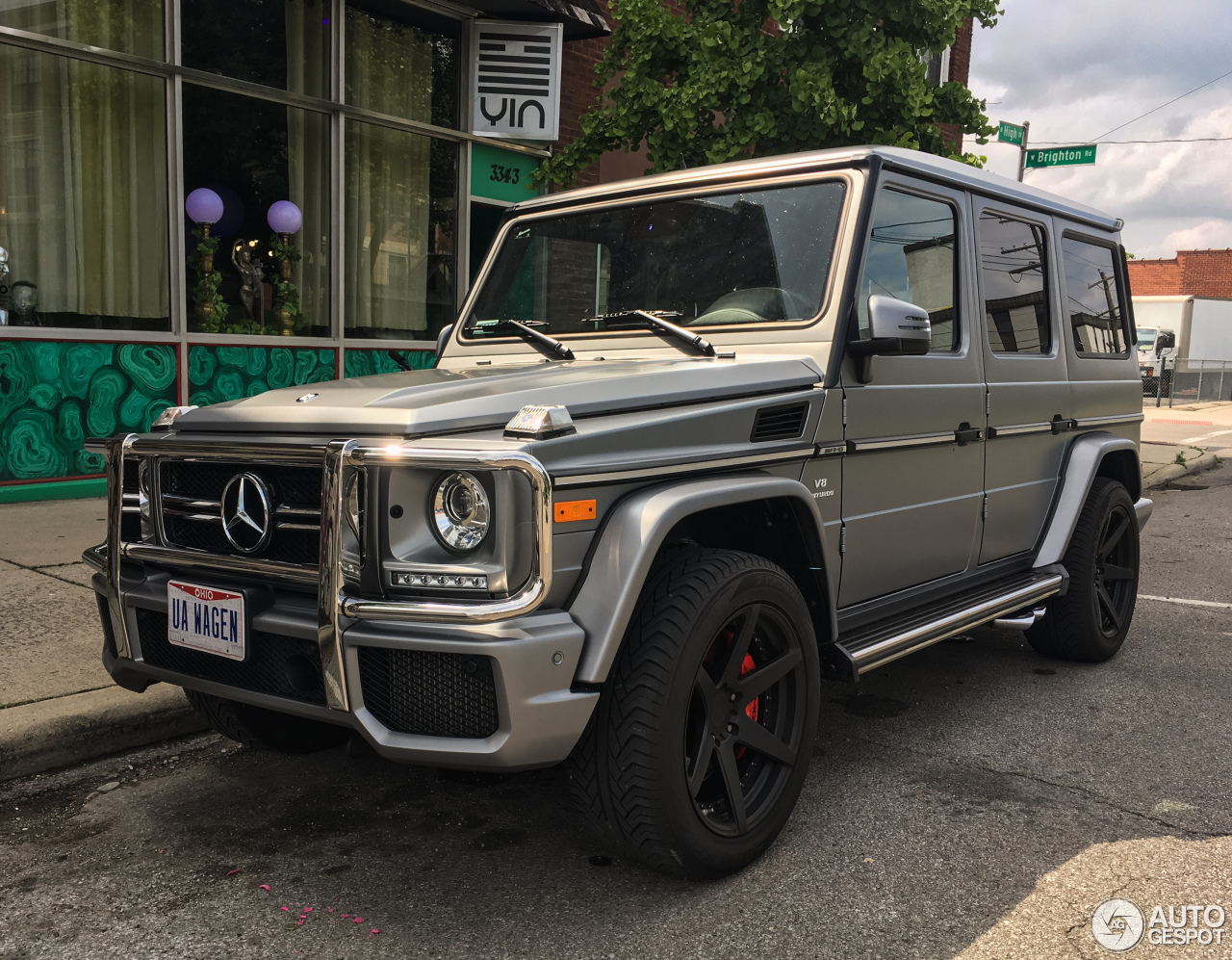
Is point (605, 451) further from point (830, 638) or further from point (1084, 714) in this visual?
point (1084, 714)

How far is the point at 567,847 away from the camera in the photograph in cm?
319

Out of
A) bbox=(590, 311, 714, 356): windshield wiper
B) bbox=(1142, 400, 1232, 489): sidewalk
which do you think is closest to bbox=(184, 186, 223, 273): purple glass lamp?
bbox=(590, 311, 714, 356): windshield wiper

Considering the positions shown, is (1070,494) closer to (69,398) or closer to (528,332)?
(528,332)

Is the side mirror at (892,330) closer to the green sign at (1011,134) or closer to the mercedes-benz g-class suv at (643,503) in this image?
the mercedes-benz g-class suv at (643,503)

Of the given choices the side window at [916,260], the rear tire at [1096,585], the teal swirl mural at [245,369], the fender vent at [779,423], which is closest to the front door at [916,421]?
the side window at [916,260]

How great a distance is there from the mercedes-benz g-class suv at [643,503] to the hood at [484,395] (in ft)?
0.04

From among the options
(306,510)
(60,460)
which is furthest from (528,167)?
(306,510)

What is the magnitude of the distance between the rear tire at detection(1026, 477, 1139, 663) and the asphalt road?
54cm

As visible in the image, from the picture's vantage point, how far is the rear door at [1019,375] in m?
4.38

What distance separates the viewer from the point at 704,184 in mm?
3891

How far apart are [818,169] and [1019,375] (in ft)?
4.77

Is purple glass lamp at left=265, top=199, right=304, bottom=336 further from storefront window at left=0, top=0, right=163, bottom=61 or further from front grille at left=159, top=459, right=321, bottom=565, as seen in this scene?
front grille at left=159, top=459, right=321, bottom=565

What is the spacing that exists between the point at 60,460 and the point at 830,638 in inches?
255

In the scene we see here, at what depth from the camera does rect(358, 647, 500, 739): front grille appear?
250 centimetres
